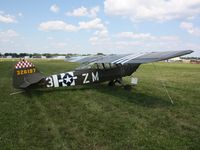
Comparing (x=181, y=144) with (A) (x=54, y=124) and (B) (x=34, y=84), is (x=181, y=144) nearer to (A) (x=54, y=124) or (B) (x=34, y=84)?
(A) (x=54, y=124)

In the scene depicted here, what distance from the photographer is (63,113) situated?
7.55 m

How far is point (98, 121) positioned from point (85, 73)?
495 centimetres

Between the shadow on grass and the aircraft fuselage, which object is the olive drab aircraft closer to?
the aircraft fuselage

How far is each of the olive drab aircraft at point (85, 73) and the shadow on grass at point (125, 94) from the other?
→ 401mm

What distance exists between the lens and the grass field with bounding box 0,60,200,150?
5.29m

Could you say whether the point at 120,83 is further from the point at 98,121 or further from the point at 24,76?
the point at 98,121

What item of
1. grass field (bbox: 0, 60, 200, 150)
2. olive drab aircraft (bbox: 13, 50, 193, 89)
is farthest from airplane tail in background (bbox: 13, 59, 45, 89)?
grass field (bbox: 0, 60, 200, 150)

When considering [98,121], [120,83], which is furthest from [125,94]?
[98,121]

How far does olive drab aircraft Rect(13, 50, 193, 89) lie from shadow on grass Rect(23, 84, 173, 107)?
401 mm

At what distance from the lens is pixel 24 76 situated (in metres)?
10.2

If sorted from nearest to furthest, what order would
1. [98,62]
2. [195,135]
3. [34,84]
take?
[195,135] → [34,84] → [98,62]

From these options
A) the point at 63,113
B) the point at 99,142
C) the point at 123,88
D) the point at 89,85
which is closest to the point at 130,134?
the point at 99,142

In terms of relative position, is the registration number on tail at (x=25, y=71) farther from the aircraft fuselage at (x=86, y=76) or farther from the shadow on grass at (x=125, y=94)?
the shadow on grass at (x=125, y=94)

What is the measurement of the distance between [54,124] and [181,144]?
311cm
